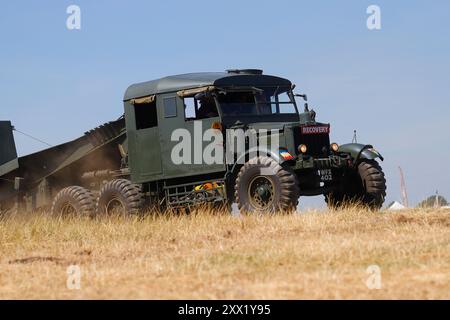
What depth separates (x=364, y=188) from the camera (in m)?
14.8

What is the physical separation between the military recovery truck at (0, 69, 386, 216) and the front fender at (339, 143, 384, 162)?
0.06ft

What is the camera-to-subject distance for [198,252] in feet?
32.5

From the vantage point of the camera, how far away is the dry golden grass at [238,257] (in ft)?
23.5

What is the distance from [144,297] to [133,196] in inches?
339

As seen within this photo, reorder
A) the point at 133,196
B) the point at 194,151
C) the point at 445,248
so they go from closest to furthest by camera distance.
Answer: the point at 445,248 → the point at 194,151 → the point at 133,196

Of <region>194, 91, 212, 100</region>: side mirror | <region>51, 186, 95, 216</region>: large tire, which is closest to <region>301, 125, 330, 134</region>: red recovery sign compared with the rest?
<region>194, 91, 212, 100</region>: side mirror

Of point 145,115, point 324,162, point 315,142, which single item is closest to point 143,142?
point 145,115

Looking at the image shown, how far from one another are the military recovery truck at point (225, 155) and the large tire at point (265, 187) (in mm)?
17

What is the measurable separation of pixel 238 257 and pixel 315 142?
5487 mm

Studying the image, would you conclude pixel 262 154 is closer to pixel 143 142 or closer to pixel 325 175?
pixel 325 175

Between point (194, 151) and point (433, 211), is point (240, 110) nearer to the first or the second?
point (194, 151)

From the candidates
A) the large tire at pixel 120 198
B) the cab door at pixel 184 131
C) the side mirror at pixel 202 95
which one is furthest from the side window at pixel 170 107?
the large tire at pixel 120 198

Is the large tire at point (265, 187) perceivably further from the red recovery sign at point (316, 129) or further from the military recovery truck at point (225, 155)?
the red recovery sign at point (316, 129)
